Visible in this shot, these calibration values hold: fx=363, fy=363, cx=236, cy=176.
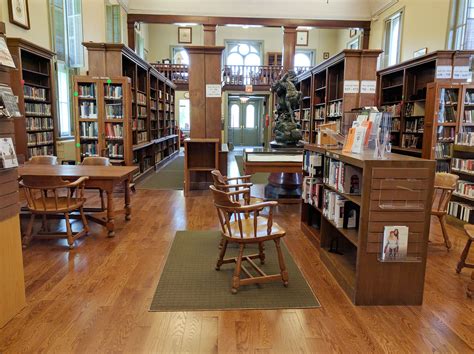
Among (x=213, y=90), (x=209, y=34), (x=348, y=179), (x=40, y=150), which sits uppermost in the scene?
(x=209, y=34)

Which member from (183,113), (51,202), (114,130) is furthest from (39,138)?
(183,113)

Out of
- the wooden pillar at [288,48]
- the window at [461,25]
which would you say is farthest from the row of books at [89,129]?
the window at [461,25]

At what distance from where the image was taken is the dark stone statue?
6234 mm

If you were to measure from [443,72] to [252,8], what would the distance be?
599 cm

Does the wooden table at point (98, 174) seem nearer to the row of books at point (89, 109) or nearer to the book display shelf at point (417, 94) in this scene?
the row of books at point (89, 109)

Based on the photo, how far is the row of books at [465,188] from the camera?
14.5 feet

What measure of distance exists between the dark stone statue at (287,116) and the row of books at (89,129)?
305 centimetres

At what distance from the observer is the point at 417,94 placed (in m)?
6.97

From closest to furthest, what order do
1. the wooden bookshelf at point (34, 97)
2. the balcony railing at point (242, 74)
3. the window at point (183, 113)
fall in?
the wooden bookshelf at point (34, 97) < the balcony railing at point (242, 74) < the window at point (183, 113)

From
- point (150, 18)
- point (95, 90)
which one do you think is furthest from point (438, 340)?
point (150, 18)

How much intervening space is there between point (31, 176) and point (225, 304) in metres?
2.28

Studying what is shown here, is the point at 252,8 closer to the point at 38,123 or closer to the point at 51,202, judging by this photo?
the point at 38,123

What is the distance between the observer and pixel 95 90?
6.07 m

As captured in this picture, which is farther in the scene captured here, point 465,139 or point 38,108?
point 38,108
